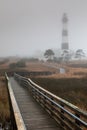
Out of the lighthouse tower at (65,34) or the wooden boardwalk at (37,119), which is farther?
the lighthouse tower at (65,34)

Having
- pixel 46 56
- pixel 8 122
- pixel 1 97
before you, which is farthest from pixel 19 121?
pixel 46 56

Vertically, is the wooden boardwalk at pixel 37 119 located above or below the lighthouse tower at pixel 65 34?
below

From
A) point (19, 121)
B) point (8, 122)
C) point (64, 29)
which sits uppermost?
point (64, 29)

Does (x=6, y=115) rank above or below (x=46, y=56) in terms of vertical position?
below

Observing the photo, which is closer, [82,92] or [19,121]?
[19,121]

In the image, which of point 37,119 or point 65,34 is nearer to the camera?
point 37,119

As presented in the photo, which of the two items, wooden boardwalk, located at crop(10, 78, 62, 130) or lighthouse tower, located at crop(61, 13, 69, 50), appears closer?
wooden boardwalk, located at crop(10, 78, 62, 130)

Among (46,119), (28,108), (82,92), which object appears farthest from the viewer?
(82,92)

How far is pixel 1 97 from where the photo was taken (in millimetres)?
25938

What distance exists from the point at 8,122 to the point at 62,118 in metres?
6.32

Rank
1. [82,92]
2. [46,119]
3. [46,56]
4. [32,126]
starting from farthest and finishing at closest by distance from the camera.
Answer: [46,56] < [82,92] < [46,119] < [32,126]

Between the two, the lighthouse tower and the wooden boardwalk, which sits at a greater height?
the lighthouse tower

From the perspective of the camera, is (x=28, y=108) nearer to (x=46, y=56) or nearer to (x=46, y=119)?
(x=46, y=119)

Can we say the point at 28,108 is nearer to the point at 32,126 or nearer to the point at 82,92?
the point at 32,126
